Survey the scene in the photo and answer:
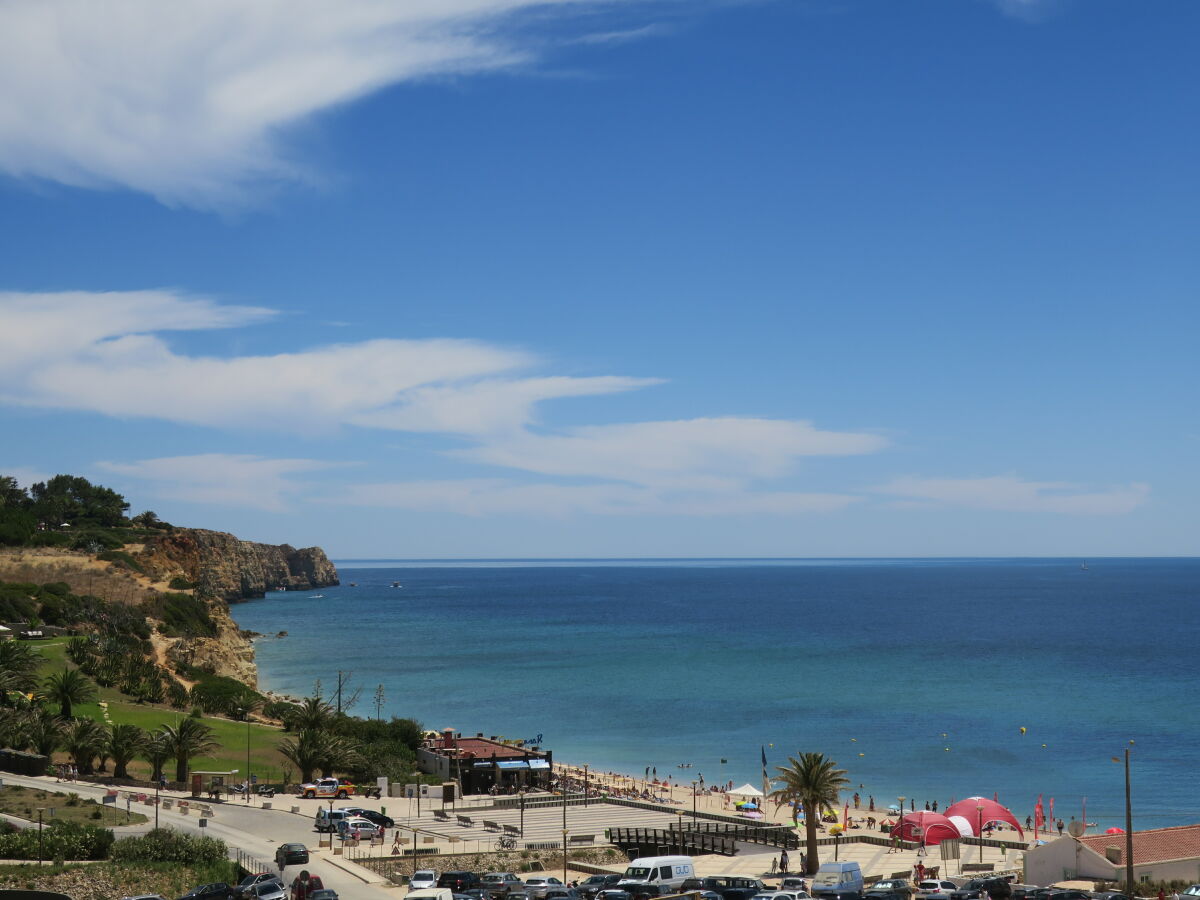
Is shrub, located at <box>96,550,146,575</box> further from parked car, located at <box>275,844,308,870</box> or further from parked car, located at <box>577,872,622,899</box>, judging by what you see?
parked car, located at <box>577,872,622,899</box>

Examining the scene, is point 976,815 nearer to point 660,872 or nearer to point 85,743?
point 660,872

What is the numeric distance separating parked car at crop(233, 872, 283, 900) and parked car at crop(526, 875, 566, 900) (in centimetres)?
725

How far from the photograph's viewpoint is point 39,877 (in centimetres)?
3447

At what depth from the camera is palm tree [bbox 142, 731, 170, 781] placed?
177ft

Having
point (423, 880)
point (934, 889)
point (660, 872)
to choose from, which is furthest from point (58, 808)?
point (934, 889)

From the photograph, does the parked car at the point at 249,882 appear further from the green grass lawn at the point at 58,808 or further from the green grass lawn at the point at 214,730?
the green grass lawn at the point at 214,730

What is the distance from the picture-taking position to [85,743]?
185 feet

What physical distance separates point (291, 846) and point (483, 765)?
23493 millimetres

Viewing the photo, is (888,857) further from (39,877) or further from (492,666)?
(492,666)

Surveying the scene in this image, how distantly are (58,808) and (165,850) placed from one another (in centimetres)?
873

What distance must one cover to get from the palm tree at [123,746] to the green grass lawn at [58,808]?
746 centimetres

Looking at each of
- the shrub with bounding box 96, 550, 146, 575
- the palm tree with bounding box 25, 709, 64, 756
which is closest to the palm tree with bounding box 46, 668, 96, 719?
the palm tree with bounding box 25, 709, 64, 756

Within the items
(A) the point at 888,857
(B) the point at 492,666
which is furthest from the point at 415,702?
(A) the point at 888,857

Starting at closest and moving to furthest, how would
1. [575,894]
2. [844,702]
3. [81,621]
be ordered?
[575,894] < [81,621] < [844,702]
